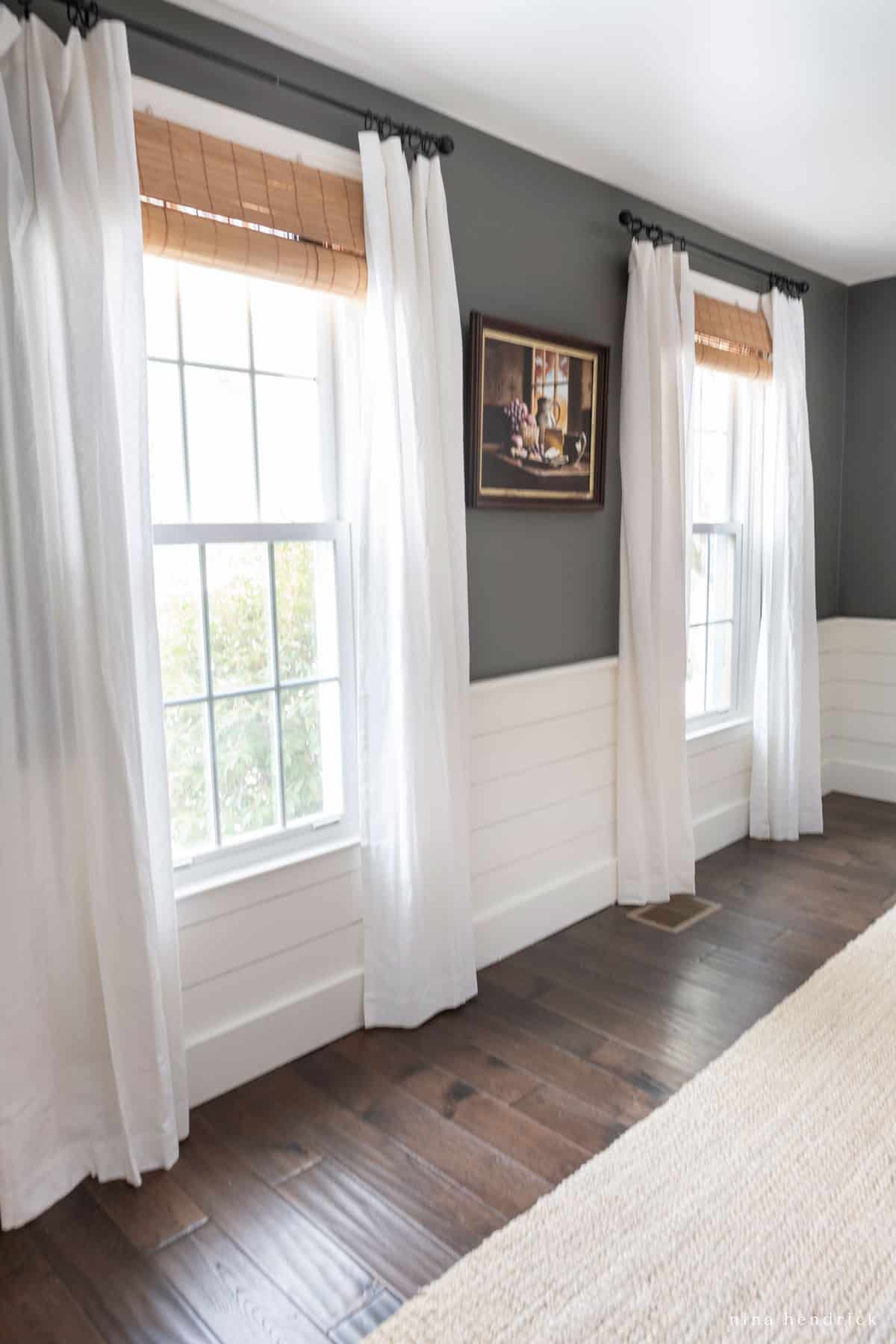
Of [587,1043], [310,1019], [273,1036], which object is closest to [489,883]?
[587,1043]

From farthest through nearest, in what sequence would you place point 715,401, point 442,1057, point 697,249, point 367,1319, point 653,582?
point 715,401
point 697,249
point 653,582
point 442,1057
point 367,1319

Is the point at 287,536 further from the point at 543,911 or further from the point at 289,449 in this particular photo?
the point at 543,911

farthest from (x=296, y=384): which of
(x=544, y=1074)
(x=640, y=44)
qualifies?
(x=544, y=1074)

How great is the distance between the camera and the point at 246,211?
209 centimetres

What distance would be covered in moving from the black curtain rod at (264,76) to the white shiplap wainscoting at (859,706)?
322 centimetres

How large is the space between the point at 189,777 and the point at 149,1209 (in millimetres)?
935

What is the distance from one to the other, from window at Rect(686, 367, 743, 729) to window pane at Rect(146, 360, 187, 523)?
2.31 m

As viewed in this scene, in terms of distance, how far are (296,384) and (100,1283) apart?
2033mm

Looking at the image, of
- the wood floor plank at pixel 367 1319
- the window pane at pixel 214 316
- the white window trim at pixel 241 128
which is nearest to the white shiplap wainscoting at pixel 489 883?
the wood floor plank at pixel 367 1319

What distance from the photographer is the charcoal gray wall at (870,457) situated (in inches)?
178

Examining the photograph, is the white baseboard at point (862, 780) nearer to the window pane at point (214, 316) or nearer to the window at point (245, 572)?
the window at point (245, 572)

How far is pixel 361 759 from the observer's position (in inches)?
98.1

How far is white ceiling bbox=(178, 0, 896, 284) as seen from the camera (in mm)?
2098

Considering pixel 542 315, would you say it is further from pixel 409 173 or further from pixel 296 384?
pixel 296 384
